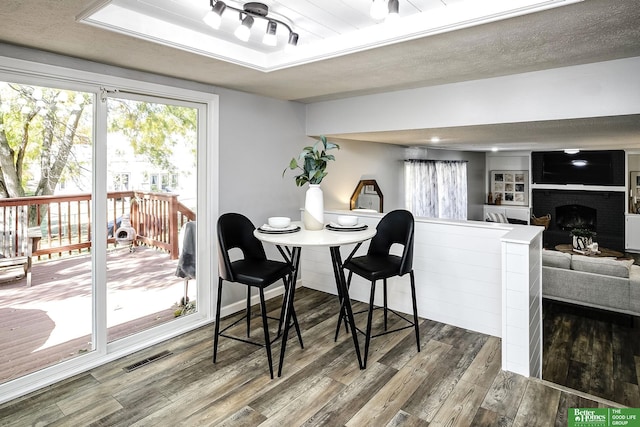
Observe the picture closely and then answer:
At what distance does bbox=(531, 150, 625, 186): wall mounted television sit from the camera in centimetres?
826

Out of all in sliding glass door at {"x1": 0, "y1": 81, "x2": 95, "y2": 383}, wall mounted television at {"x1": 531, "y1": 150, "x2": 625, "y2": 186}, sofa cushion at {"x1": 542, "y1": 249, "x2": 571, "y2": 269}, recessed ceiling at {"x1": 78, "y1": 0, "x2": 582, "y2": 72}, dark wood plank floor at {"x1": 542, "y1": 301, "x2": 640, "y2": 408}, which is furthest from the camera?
wall mounted television at {"x1": 531, "y1": 150, "x2": 625, "y2": 186}

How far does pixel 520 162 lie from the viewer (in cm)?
968

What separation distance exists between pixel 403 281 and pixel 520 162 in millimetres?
7648

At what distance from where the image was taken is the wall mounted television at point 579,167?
826cm

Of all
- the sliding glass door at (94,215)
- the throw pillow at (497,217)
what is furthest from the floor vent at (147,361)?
the throw pillow at (497,217)

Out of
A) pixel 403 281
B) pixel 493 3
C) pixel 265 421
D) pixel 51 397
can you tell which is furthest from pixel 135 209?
pixel 493 3

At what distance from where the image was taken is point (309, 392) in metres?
2.37

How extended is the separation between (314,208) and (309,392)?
128cm

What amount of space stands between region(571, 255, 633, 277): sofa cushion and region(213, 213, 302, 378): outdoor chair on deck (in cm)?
341

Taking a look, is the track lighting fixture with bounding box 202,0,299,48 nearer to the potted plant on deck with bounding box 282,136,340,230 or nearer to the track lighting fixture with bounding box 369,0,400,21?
the track lighting fixture with bounding box 369,0,400,21

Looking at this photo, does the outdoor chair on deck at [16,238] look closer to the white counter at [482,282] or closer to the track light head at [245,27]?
the track light head at [245,27]

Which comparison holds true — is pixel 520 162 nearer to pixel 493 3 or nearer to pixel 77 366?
pixel 493 3

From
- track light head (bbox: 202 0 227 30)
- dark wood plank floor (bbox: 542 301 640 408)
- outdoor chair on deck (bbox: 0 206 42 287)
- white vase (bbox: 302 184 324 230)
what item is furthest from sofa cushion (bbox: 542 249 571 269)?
outdoor chair on deck (bbox: 0 206 42 287)

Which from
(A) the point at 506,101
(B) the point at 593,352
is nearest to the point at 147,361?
(A) the point at 506,101
